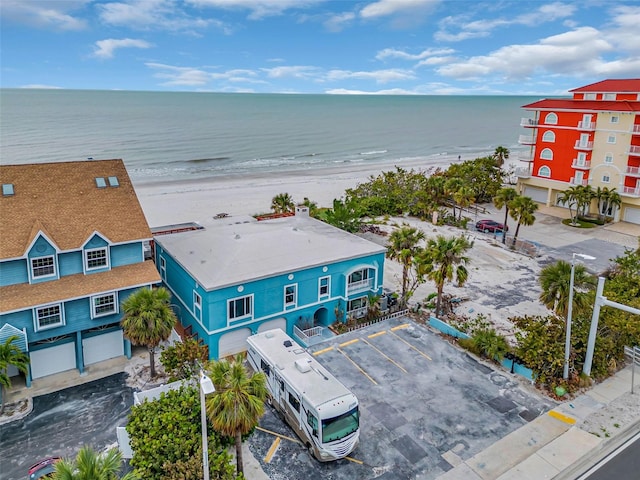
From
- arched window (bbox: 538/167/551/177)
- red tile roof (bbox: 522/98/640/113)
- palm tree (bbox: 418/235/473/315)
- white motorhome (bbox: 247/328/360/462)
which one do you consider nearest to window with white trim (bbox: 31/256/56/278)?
white motorhome (bbox: 247/328/360/462)

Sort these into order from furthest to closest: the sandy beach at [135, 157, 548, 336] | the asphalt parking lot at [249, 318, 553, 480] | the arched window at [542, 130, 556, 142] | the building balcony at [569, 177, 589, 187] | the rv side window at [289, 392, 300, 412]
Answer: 1. the arched window at [542, 130, 556, 142]
2. the building balcony at [569, 177, 589, 187]
3. the sandy beach at [135, 157, 548, 336]
4. the rv side window at [289, 392, 300, 412]
5. the asphalt parking lot at [249, 318, 553, 480]

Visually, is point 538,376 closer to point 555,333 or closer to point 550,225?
point 555,333

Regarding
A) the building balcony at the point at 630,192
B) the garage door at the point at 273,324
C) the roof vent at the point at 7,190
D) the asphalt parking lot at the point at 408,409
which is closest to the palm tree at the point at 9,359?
the roof vent at the point at 7,190

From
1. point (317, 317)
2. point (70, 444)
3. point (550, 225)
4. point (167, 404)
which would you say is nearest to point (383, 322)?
point (317, 317)

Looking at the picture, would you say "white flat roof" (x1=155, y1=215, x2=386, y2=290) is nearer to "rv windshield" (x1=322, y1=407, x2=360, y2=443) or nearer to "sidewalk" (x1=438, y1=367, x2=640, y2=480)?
"rv windshield" (x1=322, y1=407, x2=360, y2=443)

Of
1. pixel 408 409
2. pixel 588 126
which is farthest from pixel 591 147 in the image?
pixel 408 409
